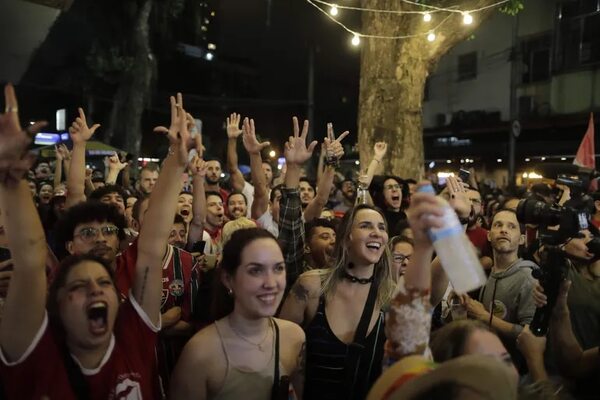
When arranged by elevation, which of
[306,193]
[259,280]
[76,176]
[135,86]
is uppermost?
[135,86]

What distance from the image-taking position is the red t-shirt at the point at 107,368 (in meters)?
2.09

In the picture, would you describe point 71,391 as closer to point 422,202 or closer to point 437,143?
point 422,202

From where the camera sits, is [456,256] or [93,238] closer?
[456,256]

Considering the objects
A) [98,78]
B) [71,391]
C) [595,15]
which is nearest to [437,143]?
[595,15]

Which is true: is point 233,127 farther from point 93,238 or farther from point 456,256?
point 456,256

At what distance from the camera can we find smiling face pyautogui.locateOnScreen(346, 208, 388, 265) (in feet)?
10.2

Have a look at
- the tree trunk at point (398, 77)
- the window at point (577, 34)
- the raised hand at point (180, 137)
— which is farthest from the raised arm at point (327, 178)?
the window at point (577, 34)

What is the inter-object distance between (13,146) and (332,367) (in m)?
1.76

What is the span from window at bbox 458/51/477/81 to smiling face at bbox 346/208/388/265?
851 inches

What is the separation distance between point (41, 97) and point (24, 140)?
27.7m

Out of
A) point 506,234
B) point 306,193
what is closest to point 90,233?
point 506,234

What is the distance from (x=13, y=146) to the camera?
199 centimetres

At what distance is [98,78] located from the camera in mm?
23094

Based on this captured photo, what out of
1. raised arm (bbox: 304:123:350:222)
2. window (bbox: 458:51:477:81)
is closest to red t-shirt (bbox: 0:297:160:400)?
raised arm (bbox: 304:123:350:222)
